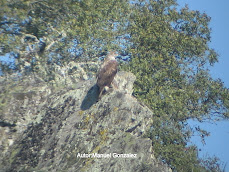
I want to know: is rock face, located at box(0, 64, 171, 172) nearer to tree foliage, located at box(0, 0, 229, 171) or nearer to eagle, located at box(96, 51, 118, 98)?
eagle, located at box(96, 51, 118, 98)

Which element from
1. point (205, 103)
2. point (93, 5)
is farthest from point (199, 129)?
point (93, 5)

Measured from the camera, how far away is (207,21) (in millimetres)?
20656

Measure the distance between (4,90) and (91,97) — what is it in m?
2.13

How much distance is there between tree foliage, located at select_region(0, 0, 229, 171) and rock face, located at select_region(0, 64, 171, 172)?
2277 mm

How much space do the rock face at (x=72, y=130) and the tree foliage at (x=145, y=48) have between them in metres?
2.28

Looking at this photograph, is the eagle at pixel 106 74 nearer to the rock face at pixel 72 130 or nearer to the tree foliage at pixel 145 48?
the rock face at pixel 72 130

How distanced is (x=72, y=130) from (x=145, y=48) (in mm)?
10131

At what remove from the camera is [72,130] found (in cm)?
896

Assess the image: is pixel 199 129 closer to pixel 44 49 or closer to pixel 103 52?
pixel 103 52

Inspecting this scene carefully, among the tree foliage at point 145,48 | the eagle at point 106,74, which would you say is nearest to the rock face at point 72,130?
the eagle at point 106,74

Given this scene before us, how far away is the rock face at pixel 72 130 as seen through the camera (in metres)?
8.19

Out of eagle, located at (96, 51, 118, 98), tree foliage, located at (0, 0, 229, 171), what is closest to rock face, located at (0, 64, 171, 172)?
eagle, located at (96, 51, 118, 98)

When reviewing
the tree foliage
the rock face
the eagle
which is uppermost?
the tree foliage

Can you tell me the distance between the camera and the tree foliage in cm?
1330
